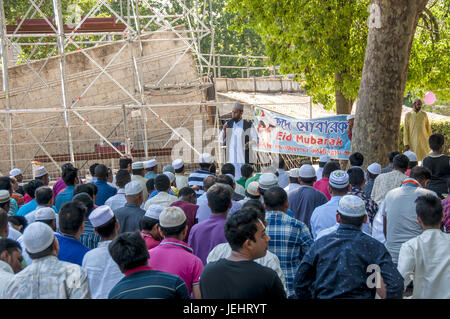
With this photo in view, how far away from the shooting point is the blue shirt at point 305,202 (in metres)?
6.16

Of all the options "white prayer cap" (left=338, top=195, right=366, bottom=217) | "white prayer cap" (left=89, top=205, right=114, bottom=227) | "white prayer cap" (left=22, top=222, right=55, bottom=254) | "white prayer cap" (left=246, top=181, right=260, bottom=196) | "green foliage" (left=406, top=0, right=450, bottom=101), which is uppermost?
"green foliage" (left=406, top=0, right=450, bottom=101)

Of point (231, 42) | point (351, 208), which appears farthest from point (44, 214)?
point (231, 42)

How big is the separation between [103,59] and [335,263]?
44.6 ft


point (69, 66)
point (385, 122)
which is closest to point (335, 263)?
point (385, 122)

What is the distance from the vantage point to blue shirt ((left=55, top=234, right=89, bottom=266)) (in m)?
4.45

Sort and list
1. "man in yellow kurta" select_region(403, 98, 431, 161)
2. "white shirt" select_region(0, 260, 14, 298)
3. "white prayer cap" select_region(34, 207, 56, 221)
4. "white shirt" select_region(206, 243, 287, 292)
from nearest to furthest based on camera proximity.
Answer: "white shirt" select_region(0, 260, 14, 298)
"white shirt" select_region(206, 243, 287, 292)
"white prayer cap" select_region(34, 207, 56, 221)
"man in yellow kurta" select_region(403, 98, 431, 161)

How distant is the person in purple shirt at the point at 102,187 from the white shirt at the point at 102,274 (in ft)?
11.1

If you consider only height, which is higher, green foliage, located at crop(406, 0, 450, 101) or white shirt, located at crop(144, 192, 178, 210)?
green foliage, located at crop(406, 0, 450, 101)

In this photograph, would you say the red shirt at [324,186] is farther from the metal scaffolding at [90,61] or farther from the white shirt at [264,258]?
the metal scaffolding at [90,61]

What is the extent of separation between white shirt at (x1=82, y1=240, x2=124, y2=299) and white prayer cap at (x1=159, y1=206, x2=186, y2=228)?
0.49 metres

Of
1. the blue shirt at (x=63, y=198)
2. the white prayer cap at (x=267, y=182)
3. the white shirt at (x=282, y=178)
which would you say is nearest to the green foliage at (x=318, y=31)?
the white shirt at (x=282, y=178)

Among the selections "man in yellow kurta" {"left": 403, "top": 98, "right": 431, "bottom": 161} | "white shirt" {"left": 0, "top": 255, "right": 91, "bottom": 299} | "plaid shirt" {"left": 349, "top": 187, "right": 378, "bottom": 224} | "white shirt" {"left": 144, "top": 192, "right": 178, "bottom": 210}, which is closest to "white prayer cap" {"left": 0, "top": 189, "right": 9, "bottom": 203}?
"white shirt" {"left": 144, "top": 192, "right": 178, "bottom": 210}

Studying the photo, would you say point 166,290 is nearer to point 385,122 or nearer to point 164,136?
point 385,122

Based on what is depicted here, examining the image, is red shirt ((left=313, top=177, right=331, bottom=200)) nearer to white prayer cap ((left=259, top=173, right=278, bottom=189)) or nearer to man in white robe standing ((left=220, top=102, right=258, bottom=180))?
white prayer cap ((left=259, top=173, right=278, bottom=189))
